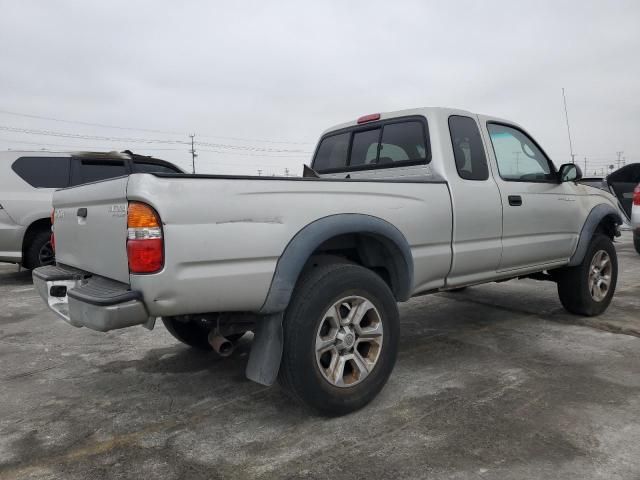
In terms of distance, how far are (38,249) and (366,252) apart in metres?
5.83

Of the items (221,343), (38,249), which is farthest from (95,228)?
(38,249)

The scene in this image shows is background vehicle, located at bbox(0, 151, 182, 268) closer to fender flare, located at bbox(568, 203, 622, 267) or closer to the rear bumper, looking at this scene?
the rear bumper

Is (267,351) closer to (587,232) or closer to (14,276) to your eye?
(587,232)

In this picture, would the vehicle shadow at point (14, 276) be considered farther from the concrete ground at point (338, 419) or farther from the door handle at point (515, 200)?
the door handle at point (515, 200)

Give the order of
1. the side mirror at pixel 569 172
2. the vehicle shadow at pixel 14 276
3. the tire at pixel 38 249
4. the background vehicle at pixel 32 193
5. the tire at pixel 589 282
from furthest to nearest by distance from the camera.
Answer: the vehicle shadow at pixel 14 276 → the tire at pixel 38 249 → the background vehicle at pixel 32 193 → the tire at pixel 589 282 → the side mirror at pixel 569 172

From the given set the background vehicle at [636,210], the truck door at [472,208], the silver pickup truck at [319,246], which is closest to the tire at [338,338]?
the silver pickup truck at [319,246]

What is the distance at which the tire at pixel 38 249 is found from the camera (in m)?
7.01

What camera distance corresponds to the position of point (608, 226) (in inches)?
203

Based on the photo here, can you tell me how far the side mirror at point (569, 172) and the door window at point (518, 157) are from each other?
0.08 meters

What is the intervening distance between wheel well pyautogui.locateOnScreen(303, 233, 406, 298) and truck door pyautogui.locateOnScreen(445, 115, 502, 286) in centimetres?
56

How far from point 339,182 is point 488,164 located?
1.61m

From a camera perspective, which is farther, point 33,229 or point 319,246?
point 33,229

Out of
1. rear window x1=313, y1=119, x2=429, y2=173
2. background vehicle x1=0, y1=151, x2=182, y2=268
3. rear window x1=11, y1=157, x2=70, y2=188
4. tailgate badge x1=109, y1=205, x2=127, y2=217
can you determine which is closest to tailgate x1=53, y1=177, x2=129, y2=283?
tailgate badge x1=109, y1=205, x2=127, y2=217

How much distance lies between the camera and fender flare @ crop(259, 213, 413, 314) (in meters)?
2.53
